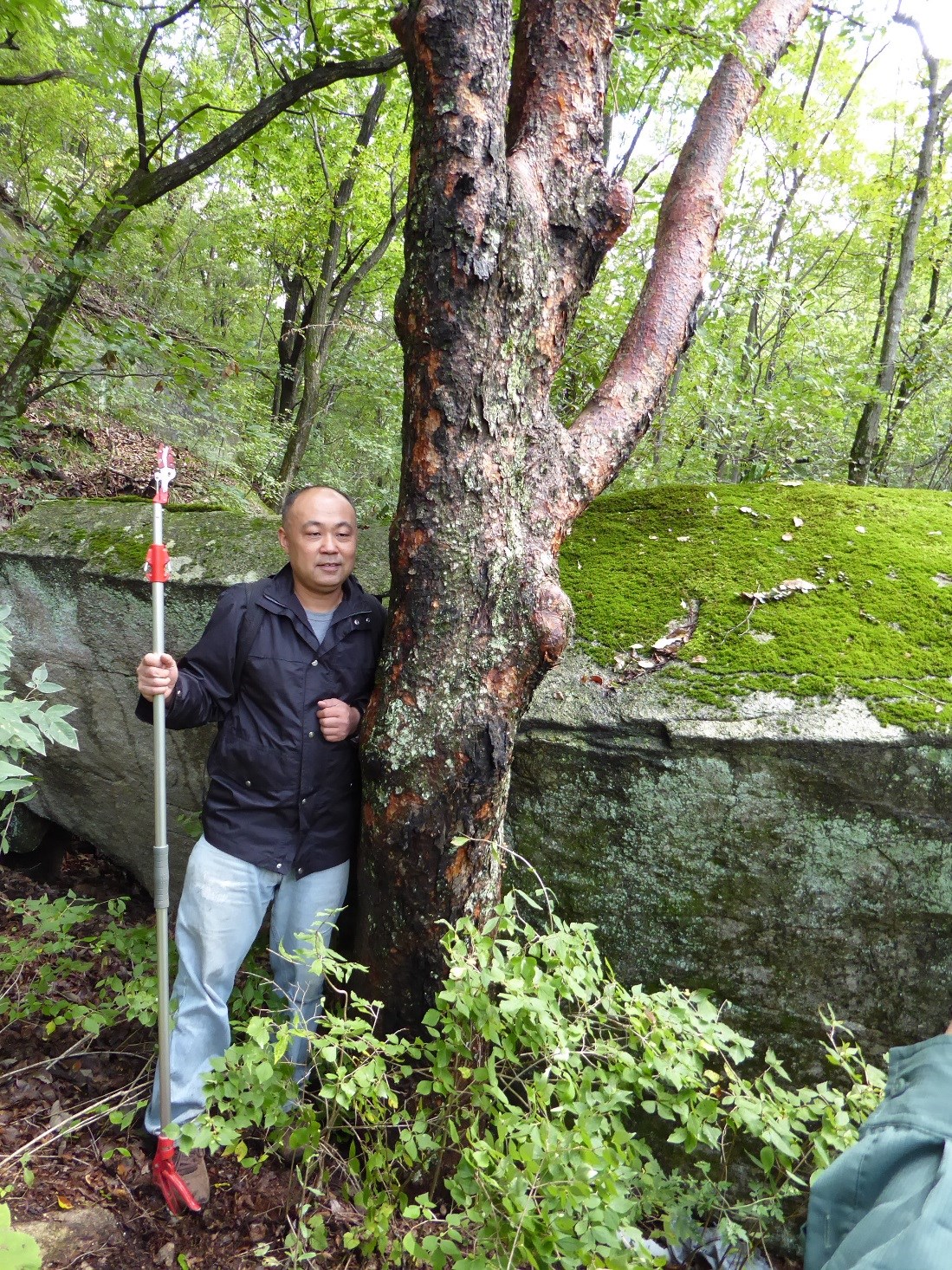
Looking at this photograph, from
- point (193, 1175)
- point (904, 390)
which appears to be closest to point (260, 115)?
point (193, 1175)

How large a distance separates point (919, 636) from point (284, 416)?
10.8 metres

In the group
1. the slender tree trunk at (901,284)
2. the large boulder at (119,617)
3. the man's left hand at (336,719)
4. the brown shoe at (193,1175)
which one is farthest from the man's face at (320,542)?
the slender tree trunk at (901,284)

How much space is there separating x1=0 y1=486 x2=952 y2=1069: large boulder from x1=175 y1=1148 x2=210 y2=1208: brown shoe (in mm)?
1605

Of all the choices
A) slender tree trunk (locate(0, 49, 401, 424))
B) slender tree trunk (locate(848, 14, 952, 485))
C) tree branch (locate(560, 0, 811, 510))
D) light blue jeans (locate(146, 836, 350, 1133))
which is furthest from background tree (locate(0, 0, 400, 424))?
slender tree trunk (locate(848, 14, 952, 485))

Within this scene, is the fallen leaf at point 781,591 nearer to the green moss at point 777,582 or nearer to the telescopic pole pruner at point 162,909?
the green moss at point 777,582

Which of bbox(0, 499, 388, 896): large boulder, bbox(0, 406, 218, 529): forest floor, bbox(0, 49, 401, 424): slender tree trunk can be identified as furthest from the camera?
bbox(0, 406, 218, 529): forest floor

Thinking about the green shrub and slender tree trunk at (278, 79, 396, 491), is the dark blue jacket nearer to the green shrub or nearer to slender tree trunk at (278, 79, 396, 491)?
the green shrub

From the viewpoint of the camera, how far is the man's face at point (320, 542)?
8.98 feet

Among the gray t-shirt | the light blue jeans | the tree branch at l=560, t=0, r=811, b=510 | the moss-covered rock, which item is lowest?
the light blue jeans

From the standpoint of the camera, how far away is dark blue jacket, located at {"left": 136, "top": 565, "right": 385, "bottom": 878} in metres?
2.66

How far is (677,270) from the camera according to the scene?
126 inches

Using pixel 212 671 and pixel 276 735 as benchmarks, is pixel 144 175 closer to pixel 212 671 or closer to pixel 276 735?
pixel 212 671

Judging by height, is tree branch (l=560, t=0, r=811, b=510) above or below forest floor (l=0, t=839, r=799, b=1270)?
above

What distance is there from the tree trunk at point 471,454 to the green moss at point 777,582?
734 mm
